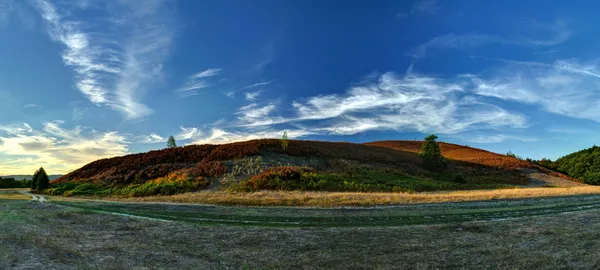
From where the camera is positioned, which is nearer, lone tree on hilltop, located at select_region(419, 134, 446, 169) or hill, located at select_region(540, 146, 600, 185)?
lone tree on hilltop, located at select_region(419, 134, 446, 169)

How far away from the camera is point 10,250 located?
11.0 m

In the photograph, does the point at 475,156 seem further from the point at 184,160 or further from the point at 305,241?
A: the point at 305,241

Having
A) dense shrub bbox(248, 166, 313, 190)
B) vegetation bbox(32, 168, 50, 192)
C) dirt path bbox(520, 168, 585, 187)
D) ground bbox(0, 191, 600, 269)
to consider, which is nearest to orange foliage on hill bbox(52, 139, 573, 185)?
dirt path bbox(520, 168, 585, 187)

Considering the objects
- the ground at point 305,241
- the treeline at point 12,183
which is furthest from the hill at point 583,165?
the treeline at point 12,183

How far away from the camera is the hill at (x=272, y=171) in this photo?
36500 mm

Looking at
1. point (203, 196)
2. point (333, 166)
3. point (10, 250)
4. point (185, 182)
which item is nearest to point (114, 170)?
point (185, 182)

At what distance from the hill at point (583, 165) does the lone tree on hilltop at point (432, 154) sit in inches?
1033

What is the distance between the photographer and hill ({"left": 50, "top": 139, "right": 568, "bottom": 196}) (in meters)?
36.5

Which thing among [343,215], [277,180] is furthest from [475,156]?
[343,215]

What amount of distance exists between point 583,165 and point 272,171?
210 ft

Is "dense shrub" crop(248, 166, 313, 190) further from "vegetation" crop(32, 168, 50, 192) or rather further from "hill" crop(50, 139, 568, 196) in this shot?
"vegetation" crop(32, 168, 50, 192)

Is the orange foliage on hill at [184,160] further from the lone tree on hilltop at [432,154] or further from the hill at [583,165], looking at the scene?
the hill at [583,165]

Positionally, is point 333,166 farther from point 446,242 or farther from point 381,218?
point 446,242

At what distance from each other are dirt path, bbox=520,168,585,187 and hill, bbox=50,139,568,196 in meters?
1.95
